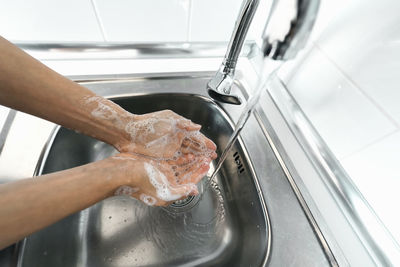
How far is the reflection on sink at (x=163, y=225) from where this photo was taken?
0.51m

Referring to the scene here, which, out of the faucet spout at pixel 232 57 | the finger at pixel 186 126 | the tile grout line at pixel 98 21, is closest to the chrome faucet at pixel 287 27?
the faucet spout at pixel 232 57

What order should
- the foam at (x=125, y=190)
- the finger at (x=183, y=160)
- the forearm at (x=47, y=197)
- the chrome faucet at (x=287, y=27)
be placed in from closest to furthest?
1. the chrome faucet at (x=287, y=27)
2. the forearm at (x=47, y=197)
3. the foam at (x=125, y=190)
4. the finger at (x=183, y=160)

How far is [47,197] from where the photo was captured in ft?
1.17

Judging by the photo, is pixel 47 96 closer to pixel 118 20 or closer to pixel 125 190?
pixel 125 190

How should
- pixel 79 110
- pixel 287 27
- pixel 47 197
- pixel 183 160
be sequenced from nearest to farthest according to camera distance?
pixel 287 27
pixel 47 197
pixel 79 110
pixel 183 160

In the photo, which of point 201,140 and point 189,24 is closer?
point 201,140

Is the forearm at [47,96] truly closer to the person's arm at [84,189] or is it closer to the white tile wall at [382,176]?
the person's arm at [84,189]

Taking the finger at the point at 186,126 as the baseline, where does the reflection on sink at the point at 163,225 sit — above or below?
below

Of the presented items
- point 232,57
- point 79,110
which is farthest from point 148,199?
point 232,57

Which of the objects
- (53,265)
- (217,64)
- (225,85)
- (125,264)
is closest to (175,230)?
(125,264)

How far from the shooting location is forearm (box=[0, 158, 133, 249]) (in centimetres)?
32

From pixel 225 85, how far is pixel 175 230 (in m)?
0.41

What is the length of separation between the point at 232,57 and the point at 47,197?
1.50 feet

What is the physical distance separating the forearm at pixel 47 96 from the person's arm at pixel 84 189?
3.3 inches
